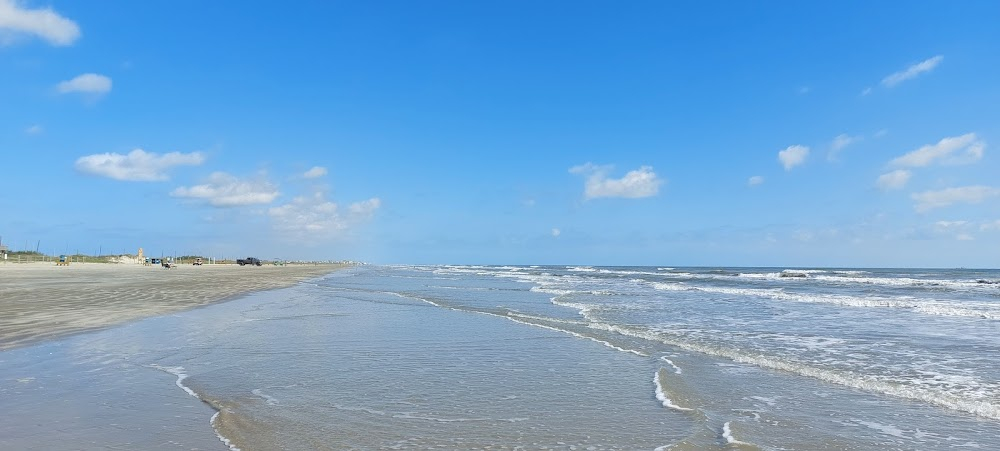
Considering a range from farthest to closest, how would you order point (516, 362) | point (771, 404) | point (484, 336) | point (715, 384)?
point (484, 336) < point (516, 362) < point (715, 384) < point (771, 404)

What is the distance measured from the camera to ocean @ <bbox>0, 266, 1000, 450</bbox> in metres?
5.55

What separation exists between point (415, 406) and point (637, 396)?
2.79 meters

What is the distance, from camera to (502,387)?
7820mm

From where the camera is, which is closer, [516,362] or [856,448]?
[856,448]

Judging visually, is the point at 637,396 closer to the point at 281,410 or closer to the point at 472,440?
the point at 472,440

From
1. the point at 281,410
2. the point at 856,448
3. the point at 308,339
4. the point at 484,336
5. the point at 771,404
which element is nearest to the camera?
the point at 856,448

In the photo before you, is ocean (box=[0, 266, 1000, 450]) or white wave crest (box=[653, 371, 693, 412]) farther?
white wave crest (box=[653, 371, 693, 412])

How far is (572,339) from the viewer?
12648 mm

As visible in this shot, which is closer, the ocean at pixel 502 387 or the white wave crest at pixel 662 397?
the ocean at pixel 502 387

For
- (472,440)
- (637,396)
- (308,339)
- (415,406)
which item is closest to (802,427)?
(637,396)

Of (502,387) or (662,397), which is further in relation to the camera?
(502,387)

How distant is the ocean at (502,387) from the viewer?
555 cm

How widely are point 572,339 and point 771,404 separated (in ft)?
19.2

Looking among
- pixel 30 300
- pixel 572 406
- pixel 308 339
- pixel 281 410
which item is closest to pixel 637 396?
pixel 572 406
